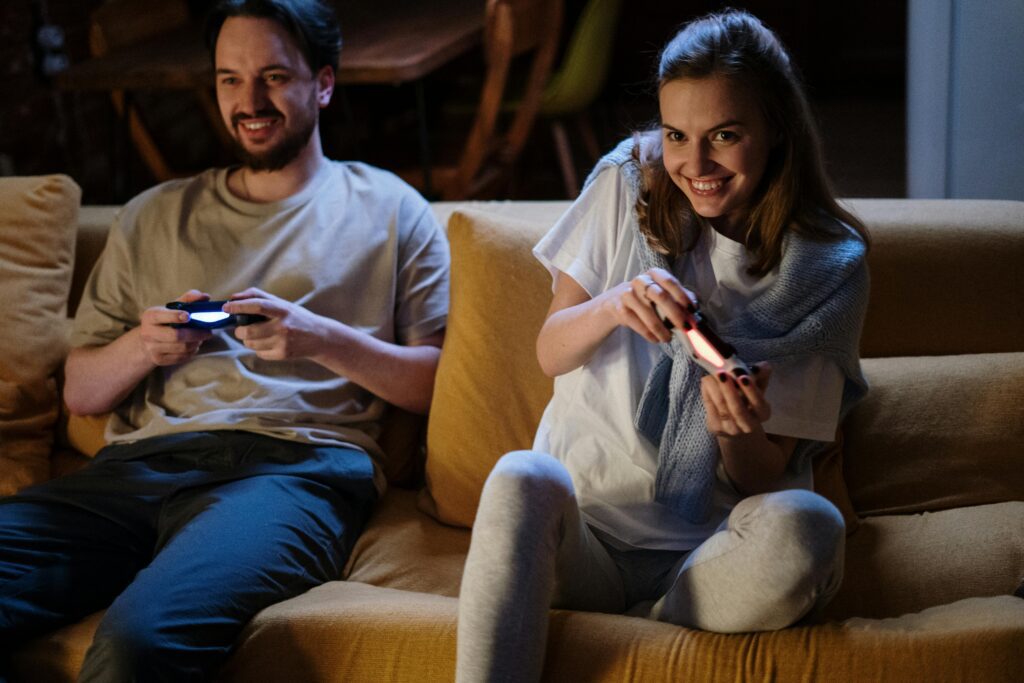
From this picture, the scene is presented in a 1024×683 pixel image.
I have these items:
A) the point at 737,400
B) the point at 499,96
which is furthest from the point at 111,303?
the point at 499,96

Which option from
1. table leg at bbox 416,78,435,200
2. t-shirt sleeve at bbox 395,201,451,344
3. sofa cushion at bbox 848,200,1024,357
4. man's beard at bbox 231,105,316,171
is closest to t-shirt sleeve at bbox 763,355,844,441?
sofa cushion at bbox 848,200,1024,357

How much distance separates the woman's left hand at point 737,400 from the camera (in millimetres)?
1396

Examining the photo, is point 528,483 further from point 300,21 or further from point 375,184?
point 300,21

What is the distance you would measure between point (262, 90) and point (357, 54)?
1.40 metres

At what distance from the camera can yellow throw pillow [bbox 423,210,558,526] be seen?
1925mm

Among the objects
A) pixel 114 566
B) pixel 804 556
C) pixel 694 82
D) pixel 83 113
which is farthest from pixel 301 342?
pixel 83 113

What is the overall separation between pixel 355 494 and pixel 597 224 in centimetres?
59

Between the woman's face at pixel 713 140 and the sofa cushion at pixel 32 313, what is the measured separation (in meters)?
1.23

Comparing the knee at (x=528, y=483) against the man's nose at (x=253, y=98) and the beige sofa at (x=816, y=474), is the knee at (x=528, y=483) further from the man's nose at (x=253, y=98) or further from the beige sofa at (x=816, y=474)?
the man's nose at (x=253, y=98)

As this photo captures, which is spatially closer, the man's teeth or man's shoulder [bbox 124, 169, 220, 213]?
the man's teeth

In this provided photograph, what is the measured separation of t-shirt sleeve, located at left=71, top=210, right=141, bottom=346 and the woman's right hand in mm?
954

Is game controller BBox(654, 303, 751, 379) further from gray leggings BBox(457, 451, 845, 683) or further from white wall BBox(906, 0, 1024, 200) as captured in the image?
white wall BBox(906, 0, 1024, 200)

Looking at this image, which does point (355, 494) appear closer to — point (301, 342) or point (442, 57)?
point (301, 342)

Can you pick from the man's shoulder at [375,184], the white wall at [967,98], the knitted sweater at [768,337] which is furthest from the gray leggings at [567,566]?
the white wall at [967,98]
